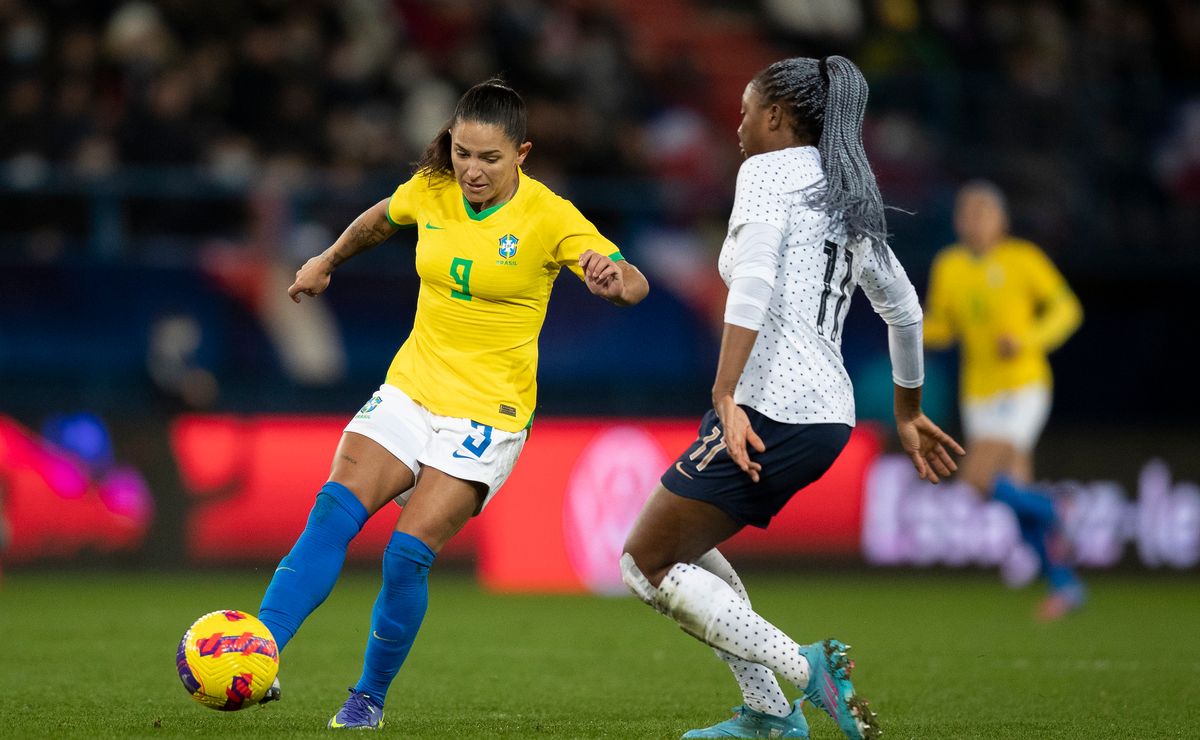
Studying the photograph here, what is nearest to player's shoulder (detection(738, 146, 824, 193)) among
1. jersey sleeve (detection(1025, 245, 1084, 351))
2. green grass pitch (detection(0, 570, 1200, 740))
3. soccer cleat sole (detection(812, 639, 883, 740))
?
soccer cleat sole (detection(812, 639, 883, 740))

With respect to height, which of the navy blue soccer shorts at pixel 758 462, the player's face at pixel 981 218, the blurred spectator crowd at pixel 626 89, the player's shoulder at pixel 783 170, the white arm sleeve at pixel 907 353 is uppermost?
the blurred spectator crowd at pixel 626 89

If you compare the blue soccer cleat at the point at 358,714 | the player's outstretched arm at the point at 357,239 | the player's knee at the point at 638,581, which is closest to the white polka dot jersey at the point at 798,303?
the player's knee at the point at 638,581

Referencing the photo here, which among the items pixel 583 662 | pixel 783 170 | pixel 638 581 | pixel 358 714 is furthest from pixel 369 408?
pixel 583 662

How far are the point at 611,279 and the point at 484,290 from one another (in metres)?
0.56

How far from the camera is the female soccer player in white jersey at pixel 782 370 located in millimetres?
4664

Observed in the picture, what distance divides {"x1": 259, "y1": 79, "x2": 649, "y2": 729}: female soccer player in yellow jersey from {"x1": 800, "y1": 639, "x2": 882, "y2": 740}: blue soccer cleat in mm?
1173

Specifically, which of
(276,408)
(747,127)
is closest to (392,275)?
(276,408)

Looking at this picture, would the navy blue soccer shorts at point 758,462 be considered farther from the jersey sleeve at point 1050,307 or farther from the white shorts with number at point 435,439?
the jersey sleeve at point 1050,307

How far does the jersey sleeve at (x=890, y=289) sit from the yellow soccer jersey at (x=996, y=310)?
5.34 meters

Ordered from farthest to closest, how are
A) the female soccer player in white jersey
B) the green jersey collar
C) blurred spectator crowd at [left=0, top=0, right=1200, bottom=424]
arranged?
blurred spectator crowd at [left=0, top=0, right=1200, bottom=424], the green jersey collar, the female soccer player in white jersey

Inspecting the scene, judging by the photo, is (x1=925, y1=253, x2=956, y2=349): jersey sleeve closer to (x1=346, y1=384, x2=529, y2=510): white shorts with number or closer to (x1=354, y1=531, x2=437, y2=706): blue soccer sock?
(x1=346, y1=384, x2=529, y2=510): white shorts with number

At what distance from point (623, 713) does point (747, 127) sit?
6.83 feet

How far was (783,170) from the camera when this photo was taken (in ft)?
15.5

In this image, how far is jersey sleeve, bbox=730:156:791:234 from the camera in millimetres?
Result: 4609
